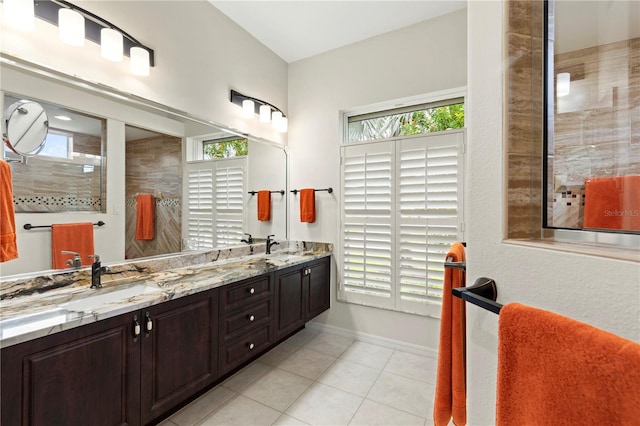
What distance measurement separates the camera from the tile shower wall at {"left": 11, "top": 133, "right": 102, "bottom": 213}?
1.44m

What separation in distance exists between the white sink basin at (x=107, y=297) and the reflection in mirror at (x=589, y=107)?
1803mm

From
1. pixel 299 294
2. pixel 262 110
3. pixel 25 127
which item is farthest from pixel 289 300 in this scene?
pixel 25 127

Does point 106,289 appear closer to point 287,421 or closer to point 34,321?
point 34,321

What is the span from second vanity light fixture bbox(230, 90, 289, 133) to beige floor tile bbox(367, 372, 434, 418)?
2606mm

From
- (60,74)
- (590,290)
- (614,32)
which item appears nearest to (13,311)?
(60,74)

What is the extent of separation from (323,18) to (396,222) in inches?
77.9

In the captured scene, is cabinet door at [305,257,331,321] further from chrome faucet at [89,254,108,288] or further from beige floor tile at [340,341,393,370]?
chrome faucet at [89,254,108,288]

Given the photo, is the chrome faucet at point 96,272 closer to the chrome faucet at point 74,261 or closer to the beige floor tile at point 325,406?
the chrome faucet at point 74,261

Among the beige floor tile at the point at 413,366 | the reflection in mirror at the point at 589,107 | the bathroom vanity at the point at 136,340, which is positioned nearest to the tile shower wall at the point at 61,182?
the bathroom vanity at the point at 136,340

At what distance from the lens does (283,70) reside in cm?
329

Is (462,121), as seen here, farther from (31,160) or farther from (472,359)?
(31,160)

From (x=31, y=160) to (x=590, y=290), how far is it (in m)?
2.23

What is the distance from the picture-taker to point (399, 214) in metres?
2.67

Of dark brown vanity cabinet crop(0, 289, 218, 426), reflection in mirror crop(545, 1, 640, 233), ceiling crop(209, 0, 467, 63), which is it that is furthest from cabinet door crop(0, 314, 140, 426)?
ceiling crop(209, 0, 467, 63)
